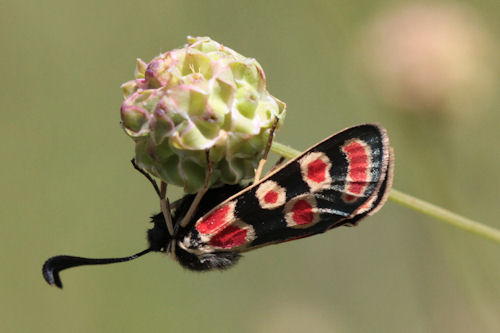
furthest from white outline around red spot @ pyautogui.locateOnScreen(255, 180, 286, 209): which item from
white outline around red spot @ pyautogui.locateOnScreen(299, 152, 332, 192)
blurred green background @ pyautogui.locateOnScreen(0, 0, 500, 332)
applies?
blurred green background @ pyautogui.locateOnScreen(0, 0, 500, 332)

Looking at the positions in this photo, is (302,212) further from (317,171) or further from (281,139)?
(281,139)

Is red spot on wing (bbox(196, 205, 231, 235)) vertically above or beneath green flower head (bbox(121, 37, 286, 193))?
beneath

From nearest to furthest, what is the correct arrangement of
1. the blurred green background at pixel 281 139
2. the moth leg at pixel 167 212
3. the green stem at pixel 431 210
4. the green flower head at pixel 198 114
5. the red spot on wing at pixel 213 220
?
the green flower head at pixel 198 114, the green stem at pixel 431 210, the red spot on wing at pixel 213 220, the moth leg at pixel 167 212, the blurred green background at pixel 281 139

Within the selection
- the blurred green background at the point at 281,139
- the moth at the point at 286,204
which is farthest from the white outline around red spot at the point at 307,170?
the blurred green background at the point at 281,139

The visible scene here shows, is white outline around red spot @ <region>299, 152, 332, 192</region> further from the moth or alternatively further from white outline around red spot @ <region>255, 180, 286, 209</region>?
white outline around red spot @ <region>255, 180, 286, 209</region>

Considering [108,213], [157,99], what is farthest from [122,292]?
[157,99]

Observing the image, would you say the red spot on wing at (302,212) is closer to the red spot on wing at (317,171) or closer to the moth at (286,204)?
the moth at (286,204)

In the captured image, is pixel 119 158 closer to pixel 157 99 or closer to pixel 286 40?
pixel 286 40
